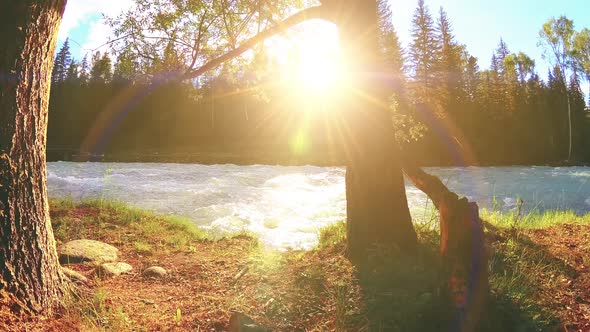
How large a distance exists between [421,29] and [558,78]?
2127 centimetres

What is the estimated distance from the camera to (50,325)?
2789mm

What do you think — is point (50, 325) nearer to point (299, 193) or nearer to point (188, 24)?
point (188, 24)

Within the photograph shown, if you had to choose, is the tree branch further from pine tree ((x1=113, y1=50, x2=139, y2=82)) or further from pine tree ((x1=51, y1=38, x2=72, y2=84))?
pine tree ((x1=51, y1=38, x2=72, y2=84))

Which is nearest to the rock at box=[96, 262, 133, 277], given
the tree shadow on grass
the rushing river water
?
the tree shadow on grass

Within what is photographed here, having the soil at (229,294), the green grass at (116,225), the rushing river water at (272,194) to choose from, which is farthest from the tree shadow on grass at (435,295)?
the rushing river water at (272,194)

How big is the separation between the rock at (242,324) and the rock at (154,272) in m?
1.94

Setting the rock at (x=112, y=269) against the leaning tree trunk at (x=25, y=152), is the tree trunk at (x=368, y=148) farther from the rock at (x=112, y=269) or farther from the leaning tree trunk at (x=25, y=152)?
the leaning tree trunk at (x=25, y=152)

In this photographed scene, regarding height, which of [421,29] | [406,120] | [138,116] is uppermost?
[421,29]

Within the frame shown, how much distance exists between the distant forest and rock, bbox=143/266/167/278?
58.5ft

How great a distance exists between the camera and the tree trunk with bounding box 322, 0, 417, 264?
4.75 m

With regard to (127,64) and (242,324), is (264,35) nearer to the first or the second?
(127,64)

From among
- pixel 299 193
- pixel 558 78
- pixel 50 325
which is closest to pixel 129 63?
pixel 50 325

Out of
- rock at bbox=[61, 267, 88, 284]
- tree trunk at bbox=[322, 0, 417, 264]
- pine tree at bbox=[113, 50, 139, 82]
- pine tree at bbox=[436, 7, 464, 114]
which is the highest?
pine tree at bbox=[436, 7, 464, 114]

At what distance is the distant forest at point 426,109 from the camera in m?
35.6
